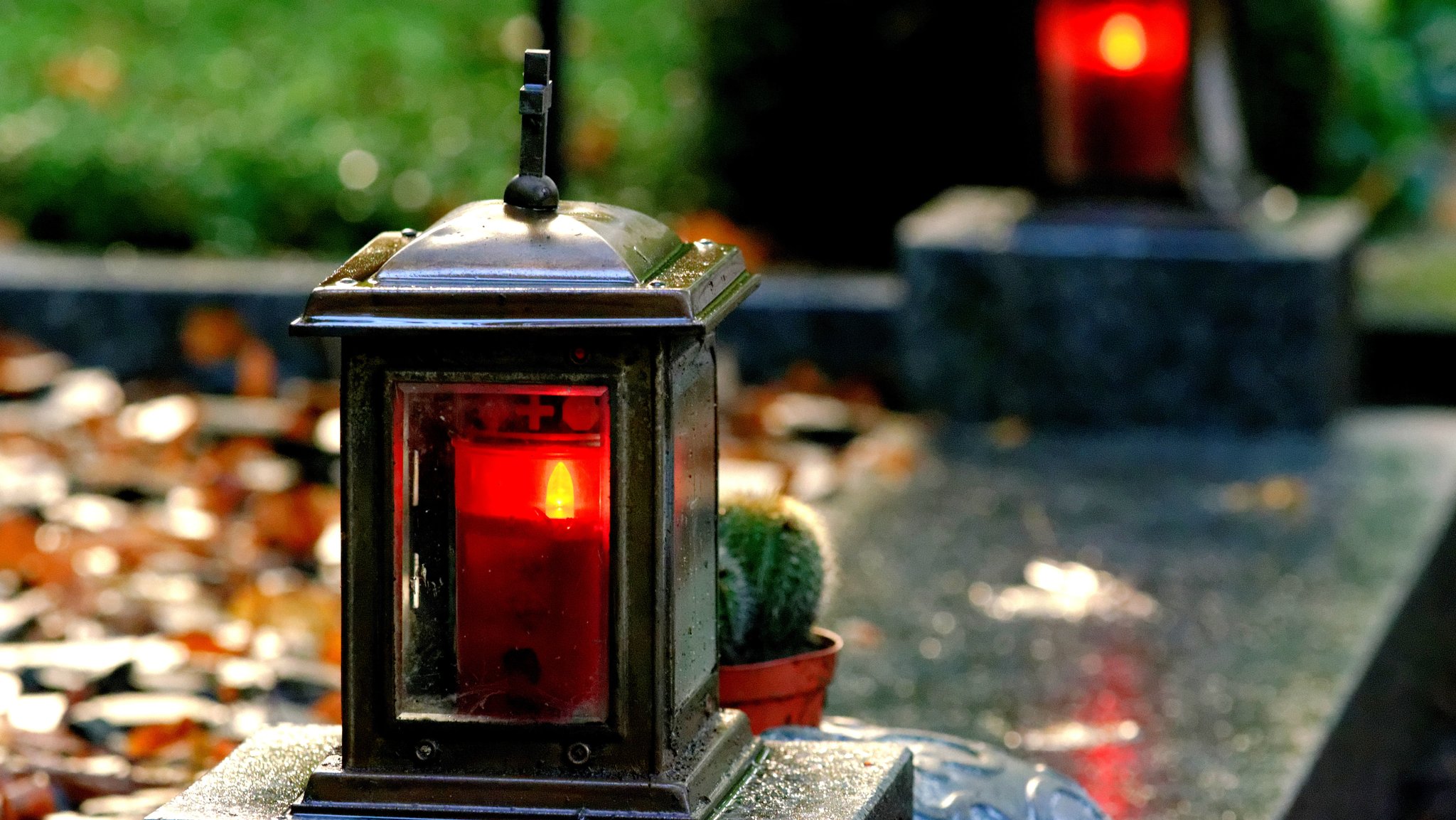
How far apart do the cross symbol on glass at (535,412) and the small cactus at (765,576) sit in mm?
609

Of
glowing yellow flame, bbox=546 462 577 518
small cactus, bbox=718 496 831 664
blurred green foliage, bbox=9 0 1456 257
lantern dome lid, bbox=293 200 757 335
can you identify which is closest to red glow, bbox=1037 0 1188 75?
blurred green foliage, bbox=9 0 1456 257

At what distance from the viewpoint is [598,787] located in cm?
185

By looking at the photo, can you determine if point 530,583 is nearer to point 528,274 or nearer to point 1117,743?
point 528,274

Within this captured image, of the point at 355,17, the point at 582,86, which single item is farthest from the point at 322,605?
the point at 355,17

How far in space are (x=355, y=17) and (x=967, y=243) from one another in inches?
200

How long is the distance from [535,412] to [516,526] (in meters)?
0.11

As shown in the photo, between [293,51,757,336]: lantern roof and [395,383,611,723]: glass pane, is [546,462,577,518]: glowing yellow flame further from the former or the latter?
[293,51,757,336]: lantern roof

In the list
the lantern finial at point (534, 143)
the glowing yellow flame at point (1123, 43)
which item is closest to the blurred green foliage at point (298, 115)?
the glowing yellow flame at point (1123, 43)

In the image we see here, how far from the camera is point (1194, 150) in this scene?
17.0 feet

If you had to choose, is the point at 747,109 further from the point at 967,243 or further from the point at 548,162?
the point at 548,162

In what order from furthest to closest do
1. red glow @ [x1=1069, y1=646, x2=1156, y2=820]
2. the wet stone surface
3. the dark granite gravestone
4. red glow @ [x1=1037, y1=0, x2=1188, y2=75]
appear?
the dark granite gravestone < red glow @ [x1=1037, y1=0, x2=1188, y2=75] < the wet stone surface < red glow @ [x1=1069, y1=646, x2=1156, y2=820]

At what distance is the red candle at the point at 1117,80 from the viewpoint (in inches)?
199

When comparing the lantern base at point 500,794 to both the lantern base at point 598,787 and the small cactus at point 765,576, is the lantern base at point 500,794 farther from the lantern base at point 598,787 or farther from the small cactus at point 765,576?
the small cactus at point 765,576

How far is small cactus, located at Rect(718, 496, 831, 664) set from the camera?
2426mm
